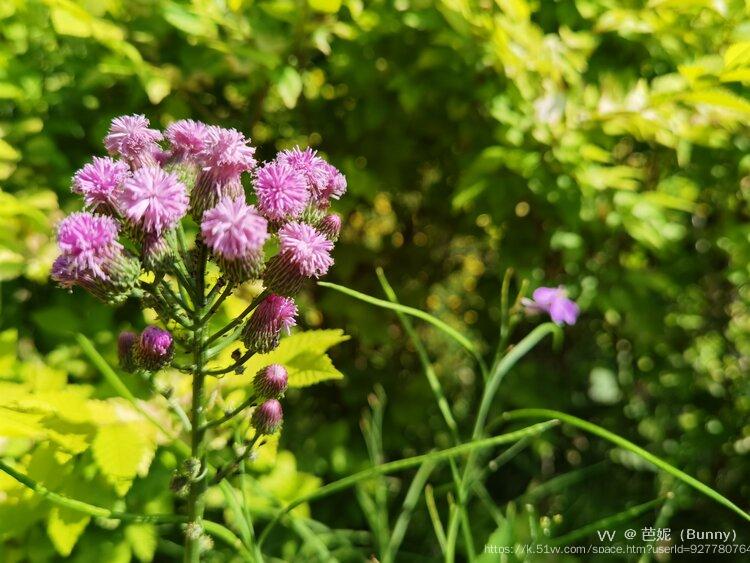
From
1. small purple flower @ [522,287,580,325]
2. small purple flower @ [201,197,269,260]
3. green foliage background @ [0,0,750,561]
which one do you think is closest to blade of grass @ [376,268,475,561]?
green foliage background @ [0,0,750,561]

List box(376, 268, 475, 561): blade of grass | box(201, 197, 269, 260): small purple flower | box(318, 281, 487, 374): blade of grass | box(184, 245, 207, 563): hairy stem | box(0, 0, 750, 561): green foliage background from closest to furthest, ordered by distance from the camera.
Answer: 1. box(201, 197, 269, 260): small purple flower
2. box(184, 245, 207, 563): hairy stem
3. box(318, 281, 487, 374): blade of grass
4. box(376, 268, 475, 561): blade of grass
5. box(0, 0, 750, 561): green foliage background

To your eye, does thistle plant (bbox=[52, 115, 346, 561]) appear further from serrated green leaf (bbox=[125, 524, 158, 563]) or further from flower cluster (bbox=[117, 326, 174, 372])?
serrated green leaf (bbox=[125, 524, 158, 563])

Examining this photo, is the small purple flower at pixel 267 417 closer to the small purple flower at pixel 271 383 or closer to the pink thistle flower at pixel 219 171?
the small purple flower at pixel 271 383

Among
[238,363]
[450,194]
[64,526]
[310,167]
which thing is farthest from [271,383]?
[450,194]

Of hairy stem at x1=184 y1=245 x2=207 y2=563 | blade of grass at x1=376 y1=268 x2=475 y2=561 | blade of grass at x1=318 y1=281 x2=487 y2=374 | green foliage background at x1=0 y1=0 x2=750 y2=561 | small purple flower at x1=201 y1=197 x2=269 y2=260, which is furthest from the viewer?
green foliage background at x1=0 y1=0 x2=750 y2=561

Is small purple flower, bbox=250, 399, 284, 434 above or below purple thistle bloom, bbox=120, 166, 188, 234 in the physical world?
below

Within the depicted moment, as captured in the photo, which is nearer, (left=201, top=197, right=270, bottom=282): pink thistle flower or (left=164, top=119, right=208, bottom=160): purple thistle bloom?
(left=201, top=197, right=270, bottom=282): pink thistle flower

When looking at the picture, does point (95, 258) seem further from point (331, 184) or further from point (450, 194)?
point (450, 194)

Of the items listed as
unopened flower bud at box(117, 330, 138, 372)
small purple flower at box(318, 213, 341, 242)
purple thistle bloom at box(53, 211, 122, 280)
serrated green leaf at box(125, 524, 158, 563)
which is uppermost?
purple thistle bloom at box(53, 211, 122, 280)
